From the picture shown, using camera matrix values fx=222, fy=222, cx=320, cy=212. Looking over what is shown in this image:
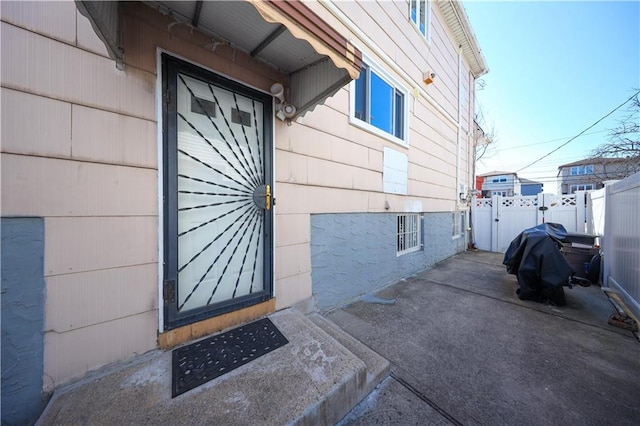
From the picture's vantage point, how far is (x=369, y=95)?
152 inches

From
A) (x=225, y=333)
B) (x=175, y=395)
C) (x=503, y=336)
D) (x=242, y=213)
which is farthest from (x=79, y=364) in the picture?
(x=503, y=336)

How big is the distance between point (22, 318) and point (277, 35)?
9.09ft

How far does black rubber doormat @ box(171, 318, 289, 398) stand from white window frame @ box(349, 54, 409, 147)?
3.07m

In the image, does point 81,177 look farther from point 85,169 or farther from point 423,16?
point 423,16

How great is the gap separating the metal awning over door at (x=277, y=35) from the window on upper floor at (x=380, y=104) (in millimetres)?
1210

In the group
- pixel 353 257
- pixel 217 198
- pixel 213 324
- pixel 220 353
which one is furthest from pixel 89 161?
pixel 353 257

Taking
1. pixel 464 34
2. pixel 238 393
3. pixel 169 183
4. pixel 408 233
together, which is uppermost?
pixel 464 34

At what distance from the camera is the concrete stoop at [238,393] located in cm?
132

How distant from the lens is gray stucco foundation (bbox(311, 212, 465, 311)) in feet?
10.1

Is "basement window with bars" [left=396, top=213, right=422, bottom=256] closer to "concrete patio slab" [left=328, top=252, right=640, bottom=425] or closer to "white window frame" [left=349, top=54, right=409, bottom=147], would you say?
"concrete patio slab" [left=328, top=252, right=640, bottom=425]

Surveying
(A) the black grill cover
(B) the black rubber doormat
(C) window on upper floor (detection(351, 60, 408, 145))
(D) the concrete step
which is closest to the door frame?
(B) the black rubber doormat

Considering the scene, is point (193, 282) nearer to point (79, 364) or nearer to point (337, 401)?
point (79, 364)

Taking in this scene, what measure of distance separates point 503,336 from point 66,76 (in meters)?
4.78

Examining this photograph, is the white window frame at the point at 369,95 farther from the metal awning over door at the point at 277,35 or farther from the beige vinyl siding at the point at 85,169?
the beige vinyl siding at the point at 85,169
